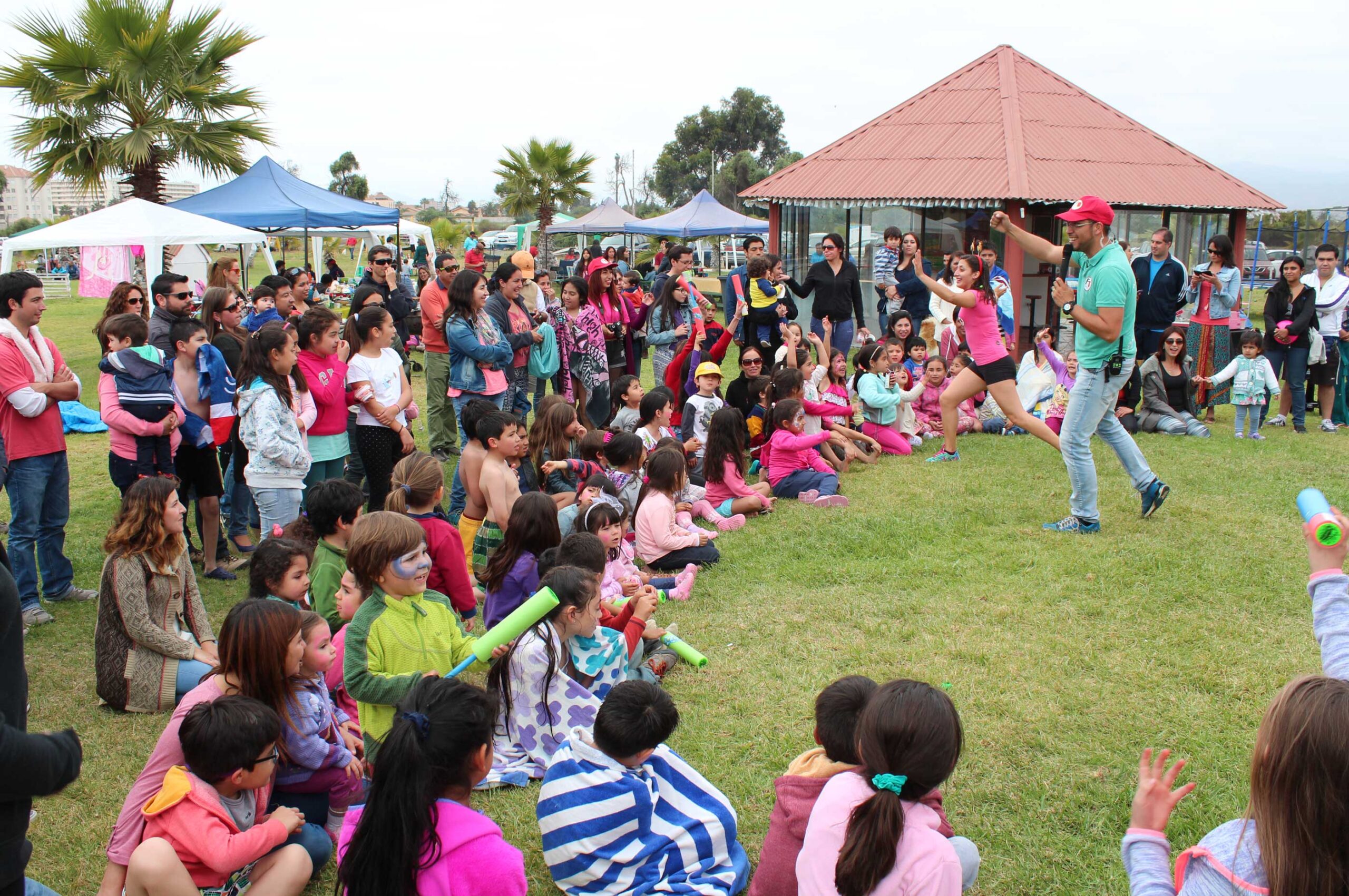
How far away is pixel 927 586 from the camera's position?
18.2ft

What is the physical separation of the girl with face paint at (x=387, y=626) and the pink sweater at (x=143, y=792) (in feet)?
2.03

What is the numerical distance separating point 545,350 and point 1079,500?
437 centimetres

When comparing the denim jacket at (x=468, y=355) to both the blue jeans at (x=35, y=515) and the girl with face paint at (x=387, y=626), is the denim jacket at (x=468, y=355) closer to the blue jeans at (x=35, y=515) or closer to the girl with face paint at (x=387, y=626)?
the blue jeans at (x=35, y=515)

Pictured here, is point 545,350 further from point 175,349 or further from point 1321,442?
point 1321,442

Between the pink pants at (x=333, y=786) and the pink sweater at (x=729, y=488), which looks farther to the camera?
the pink sweater at (x=729, y=488)

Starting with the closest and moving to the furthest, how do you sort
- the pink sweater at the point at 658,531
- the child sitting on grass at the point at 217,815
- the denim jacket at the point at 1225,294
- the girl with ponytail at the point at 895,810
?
the girl with ponytail at the point at 895,810
the child sitting on grass at the point at 217,815
the pink sweater at the point at 658,531
the denim jacket at the point at 1225,294

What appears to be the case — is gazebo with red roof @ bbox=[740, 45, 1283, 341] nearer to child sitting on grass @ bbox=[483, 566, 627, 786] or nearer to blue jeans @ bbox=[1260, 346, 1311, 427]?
blue jeans @ bbox=[1260, 346, 1311, 427]

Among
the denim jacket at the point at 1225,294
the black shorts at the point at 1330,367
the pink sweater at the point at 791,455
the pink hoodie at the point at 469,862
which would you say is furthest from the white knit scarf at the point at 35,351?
the black shorts at the point at 1330,367

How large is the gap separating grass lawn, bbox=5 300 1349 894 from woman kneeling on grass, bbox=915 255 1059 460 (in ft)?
1.99

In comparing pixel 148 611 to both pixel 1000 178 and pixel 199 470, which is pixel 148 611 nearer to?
pixel 199 470

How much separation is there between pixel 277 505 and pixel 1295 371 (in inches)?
378

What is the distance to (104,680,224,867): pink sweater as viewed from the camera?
2.90 metres

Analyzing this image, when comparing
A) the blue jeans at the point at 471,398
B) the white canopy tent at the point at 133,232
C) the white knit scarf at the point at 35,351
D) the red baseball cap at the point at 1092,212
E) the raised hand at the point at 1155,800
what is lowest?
the raised hand at the point at 1155,800

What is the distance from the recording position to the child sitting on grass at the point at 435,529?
14.4ft
